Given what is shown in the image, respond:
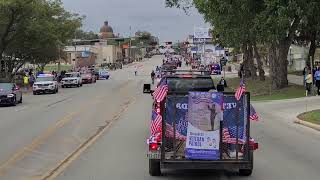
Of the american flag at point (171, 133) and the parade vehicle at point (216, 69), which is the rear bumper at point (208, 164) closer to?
the american flag at point (171, 133)

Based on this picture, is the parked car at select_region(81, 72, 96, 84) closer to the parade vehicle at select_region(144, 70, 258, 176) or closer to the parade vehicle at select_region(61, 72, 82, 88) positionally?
the parade vehicle at select_region(61, 72, 82, 88)

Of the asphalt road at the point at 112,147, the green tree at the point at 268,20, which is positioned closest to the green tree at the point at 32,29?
the green tree at the point at 268,20

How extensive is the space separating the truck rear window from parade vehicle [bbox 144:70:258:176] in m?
4.55

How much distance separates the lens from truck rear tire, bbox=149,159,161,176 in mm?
10883

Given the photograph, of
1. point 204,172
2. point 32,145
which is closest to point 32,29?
point 32,145

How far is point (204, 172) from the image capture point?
38.2 feet

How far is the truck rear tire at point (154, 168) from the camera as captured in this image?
10.9m

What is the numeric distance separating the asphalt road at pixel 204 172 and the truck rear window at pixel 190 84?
1.71m

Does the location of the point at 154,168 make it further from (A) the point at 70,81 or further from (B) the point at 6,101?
→ (A) the point at 70,81

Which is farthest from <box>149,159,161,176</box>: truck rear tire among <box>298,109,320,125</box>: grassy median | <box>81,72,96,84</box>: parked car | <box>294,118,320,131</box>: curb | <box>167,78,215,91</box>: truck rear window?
<box>81,72,96,84</box>: parked car

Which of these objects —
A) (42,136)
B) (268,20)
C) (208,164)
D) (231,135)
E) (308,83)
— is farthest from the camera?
(308,83)

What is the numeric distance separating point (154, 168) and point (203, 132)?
4.17ft

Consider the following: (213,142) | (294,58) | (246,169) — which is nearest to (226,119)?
(213,142)

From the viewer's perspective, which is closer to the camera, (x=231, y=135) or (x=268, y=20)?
(x=231, y=135)
